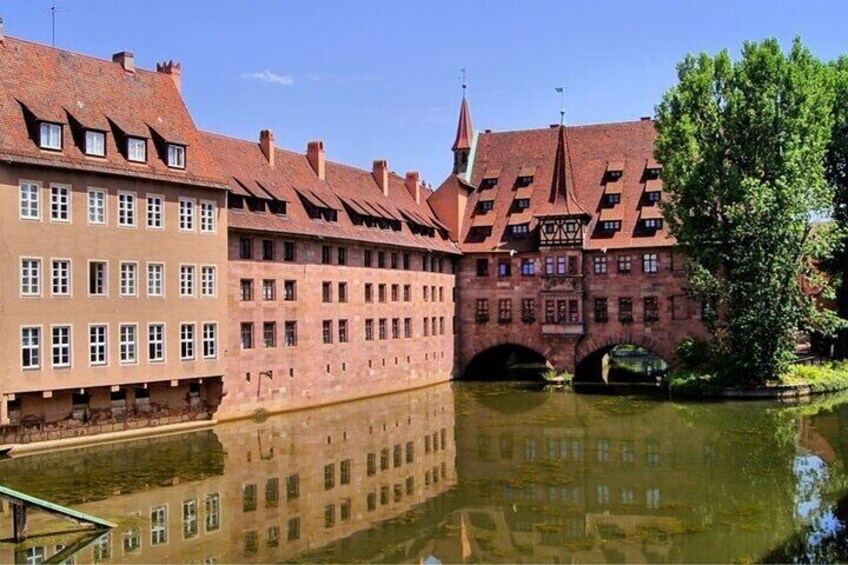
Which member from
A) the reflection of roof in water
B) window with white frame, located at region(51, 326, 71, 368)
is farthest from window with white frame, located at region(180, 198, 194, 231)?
the reflection of roof in water

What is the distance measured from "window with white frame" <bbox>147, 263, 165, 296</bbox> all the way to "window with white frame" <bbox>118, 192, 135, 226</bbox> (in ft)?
5.72

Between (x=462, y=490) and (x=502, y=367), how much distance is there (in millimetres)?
36185

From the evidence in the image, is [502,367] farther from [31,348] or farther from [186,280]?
[31,348]

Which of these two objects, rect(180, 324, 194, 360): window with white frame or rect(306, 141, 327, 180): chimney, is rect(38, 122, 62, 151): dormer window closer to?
rect(180, 324, 194, 360): window with white frame

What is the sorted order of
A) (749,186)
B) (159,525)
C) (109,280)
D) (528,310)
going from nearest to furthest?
(159,525)
(109,280)
(749,186)
(528,310)

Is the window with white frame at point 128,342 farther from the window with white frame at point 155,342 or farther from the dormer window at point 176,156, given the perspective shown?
the dormer window at point 176,156

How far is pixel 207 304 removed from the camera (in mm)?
35031

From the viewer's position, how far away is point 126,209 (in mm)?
32438

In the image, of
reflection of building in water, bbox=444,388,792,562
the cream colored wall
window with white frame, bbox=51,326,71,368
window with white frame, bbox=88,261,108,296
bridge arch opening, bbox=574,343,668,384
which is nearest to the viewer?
reflection of building in water, bbox=444,388,792,562

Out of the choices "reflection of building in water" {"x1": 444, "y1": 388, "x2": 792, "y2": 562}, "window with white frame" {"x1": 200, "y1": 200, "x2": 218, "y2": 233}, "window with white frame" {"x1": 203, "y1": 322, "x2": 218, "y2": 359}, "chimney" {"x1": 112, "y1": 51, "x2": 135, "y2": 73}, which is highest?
"chimney" {"x1": 112, "y1": 51, "x2": 135, "y2": 73}

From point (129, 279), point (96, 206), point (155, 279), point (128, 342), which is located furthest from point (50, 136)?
point (128, 342)

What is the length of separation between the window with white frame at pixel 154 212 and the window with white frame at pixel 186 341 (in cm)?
391

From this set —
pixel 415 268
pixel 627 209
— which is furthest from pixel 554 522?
pixel 627 209

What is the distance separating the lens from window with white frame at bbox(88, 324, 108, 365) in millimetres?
30891
